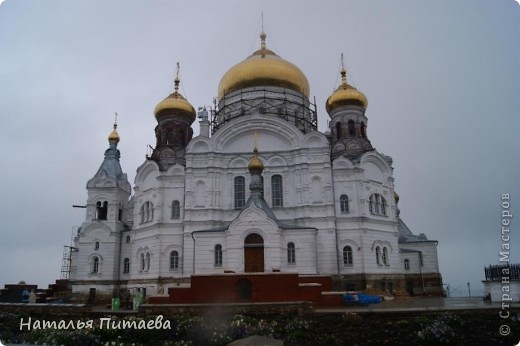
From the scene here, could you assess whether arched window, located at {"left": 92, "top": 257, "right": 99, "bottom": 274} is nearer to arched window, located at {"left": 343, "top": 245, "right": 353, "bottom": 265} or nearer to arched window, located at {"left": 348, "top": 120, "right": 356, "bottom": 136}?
arched window, located at {"left": 343, "top": 245, "right": 353, "bottom": 265}

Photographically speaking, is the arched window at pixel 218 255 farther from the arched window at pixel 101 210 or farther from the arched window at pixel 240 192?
the arched window at pixel 101 210

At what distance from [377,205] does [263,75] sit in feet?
42.3

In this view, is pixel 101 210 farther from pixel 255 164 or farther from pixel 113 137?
pixel 255 164

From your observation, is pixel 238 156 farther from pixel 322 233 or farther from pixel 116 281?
pixel 116 281

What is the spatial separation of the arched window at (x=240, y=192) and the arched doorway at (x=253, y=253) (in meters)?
3.98

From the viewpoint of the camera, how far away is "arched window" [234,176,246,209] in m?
28.5

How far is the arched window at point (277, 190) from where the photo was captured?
28469 mm

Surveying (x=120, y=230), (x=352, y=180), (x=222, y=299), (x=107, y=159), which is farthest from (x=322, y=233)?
(x=107, y=159)

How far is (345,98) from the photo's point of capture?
31531mm

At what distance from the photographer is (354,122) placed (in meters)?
31.3

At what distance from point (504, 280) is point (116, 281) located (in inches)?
972

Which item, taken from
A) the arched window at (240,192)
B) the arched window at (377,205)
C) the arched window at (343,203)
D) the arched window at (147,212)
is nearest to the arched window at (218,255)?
the arched window at (240,192)

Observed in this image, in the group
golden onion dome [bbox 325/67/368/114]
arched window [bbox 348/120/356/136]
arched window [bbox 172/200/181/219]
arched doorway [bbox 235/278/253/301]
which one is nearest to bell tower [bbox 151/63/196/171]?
arched window [bbox 172/200/181/219]

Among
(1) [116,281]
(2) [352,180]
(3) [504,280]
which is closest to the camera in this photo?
(3) [504,280]
